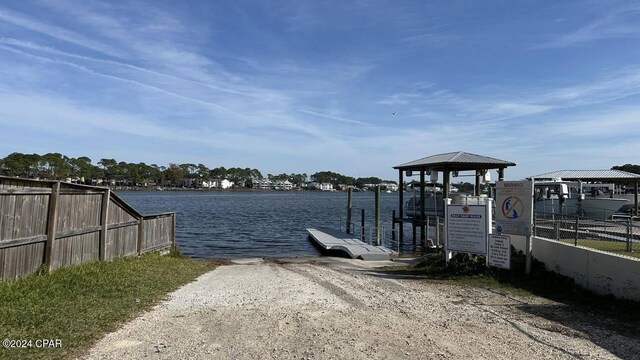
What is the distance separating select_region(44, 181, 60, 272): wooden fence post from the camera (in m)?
9.25

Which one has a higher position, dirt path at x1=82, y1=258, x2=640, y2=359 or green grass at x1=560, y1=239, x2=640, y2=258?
green grass at x1=560, y1=239, x2=640, y2=258

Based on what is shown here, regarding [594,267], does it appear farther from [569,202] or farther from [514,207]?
[569,202]

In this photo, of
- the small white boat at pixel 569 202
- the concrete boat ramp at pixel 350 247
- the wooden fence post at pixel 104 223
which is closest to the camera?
the wooden fence post at pixel 104 223

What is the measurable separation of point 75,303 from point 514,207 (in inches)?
402

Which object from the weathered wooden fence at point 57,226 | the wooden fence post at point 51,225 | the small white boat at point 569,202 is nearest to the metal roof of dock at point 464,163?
the small white boat at point 569,202

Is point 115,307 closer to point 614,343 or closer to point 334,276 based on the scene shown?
point 334,276

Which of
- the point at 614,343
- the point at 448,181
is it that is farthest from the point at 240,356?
the point at 448,181

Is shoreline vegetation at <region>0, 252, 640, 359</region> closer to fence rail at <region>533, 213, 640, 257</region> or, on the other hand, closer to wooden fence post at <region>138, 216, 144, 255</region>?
wooden fence post at <region>138, 216, 144, 255</region>

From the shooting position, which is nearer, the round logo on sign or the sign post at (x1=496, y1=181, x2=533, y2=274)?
the sign post at (x1=496, y1=181, x2=533, y2=274)

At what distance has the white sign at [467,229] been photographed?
12922 mm

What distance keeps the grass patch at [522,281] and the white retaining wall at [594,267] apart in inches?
6.1

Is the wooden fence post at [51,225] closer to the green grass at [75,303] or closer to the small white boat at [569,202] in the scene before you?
the green grass at [75,303]

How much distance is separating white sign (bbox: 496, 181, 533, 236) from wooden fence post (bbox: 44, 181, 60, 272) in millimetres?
10450

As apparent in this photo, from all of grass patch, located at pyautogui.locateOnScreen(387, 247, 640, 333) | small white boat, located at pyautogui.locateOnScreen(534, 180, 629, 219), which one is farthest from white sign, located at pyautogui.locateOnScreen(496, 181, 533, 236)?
small white boat, located at pyautogui.locateOnScreen(534, 180, 629, 219)
